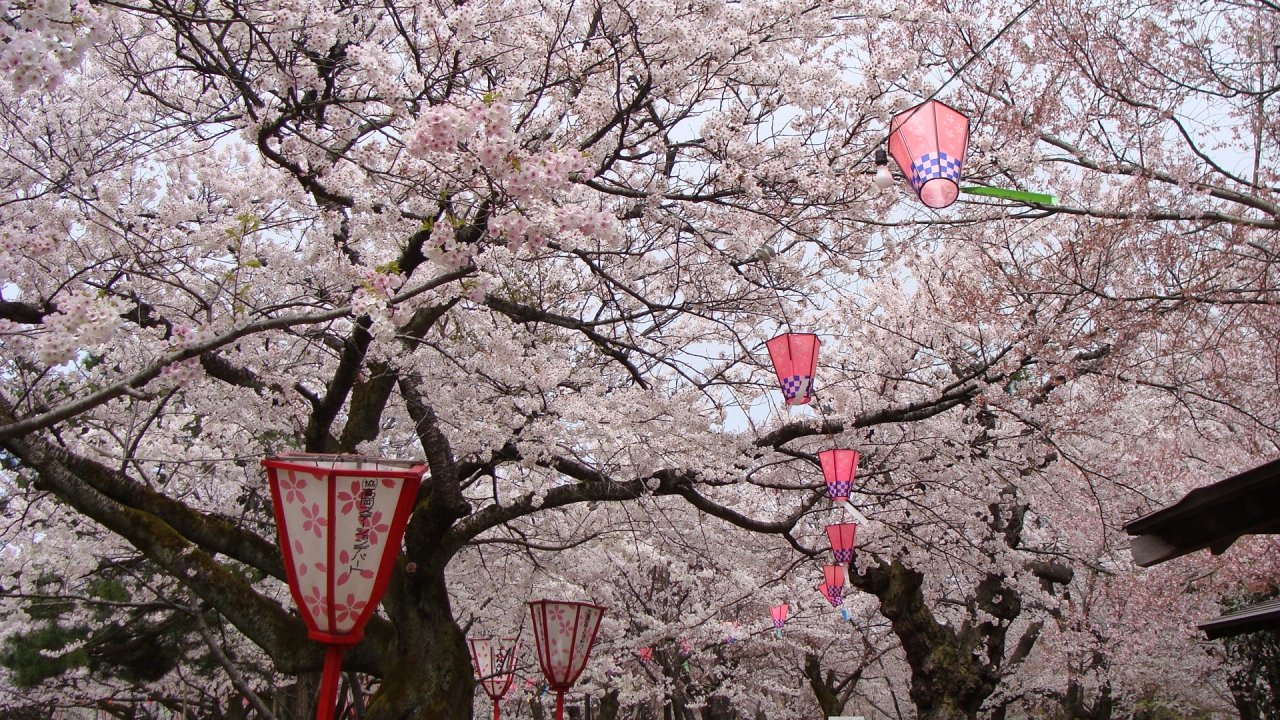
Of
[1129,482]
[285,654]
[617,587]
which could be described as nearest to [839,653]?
[617,587]

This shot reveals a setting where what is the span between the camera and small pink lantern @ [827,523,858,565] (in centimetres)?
725

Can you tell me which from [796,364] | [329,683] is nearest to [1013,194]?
[796,364]

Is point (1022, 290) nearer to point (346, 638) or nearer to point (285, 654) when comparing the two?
point (346, 638)

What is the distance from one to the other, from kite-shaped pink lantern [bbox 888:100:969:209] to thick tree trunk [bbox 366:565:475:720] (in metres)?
3.91

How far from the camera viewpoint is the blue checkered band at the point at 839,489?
623 centimetres

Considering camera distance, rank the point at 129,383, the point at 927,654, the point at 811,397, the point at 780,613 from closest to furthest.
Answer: the point at 129,383, the point at 811,397, the point at 927,654, the point at 780,613

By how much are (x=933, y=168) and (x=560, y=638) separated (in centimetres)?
436

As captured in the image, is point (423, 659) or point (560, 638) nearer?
point (423, 659)

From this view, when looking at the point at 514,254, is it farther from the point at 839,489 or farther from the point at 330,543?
the point at 839,489

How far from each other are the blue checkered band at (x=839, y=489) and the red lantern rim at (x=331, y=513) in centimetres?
406

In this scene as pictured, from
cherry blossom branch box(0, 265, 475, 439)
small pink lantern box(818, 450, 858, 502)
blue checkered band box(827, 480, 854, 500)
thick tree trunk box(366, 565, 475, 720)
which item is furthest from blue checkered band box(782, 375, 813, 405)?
cherry blossom branch box(0, 265, 475, 439)

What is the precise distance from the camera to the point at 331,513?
2803 millimetres

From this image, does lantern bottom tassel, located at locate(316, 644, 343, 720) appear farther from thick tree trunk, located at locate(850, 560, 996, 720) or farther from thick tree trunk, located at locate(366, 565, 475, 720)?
thick tree trunk, located at locate(850, 560, 996, 720)

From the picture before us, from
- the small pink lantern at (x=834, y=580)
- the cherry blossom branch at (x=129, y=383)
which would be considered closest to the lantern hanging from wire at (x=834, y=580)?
the small pink lantern at (x=834, y=580)
